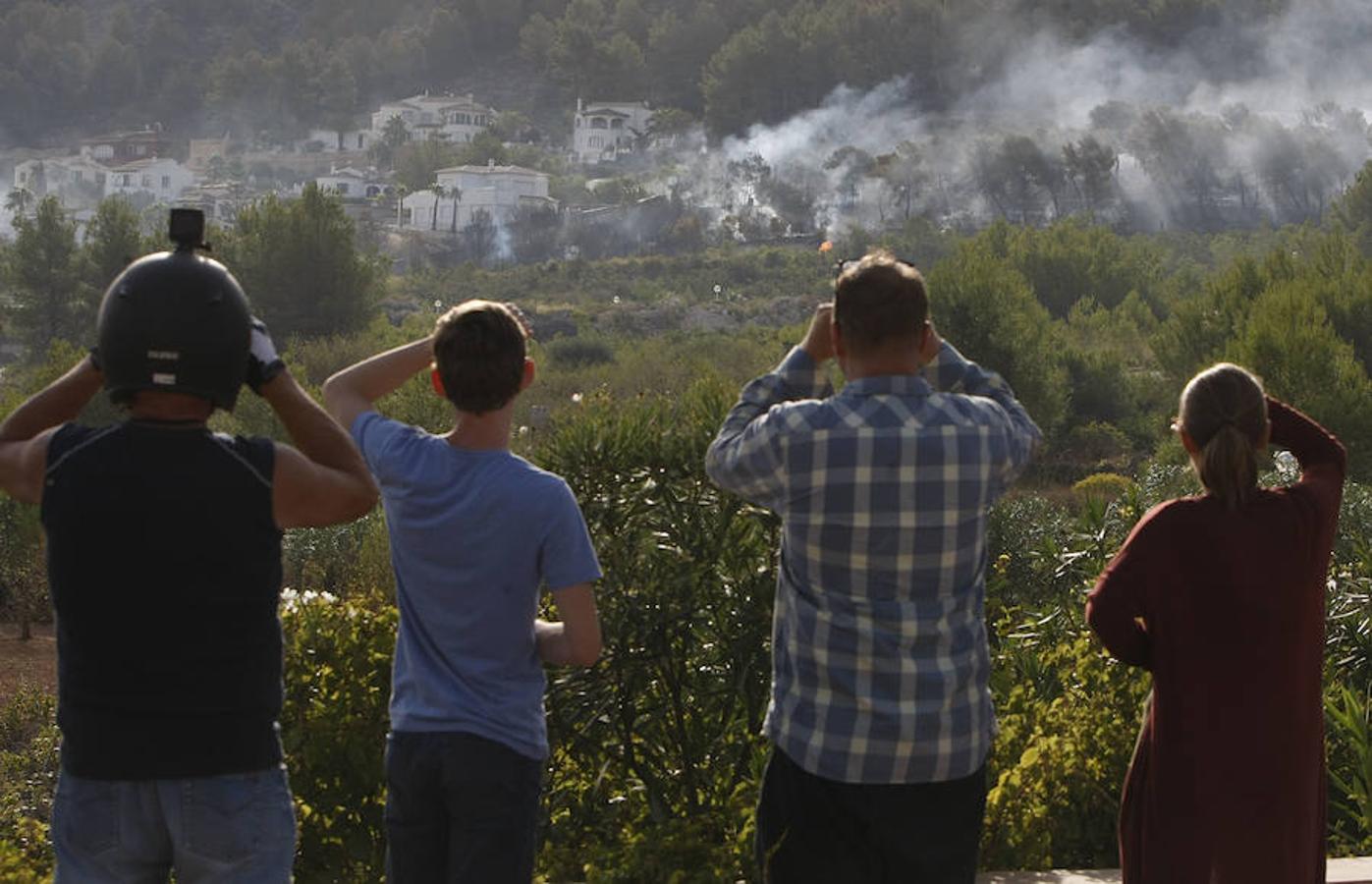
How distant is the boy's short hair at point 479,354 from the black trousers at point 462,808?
18.9 inches

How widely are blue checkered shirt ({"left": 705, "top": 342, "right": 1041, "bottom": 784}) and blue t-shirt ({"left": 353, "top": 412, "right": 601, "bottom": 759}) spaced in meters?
0.31

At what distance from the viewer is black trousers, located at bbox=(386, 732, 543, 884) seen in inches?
103

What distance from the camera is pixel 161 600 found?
2.30 metres

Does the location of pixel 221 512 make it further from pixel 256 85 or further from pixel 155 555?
pixel 256 85

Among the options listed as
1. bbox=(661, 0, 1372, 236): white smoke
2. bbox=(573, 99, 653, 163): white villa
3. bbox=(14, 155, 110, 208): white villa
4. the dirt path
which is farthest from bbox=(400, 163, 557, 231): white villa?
the dirt path

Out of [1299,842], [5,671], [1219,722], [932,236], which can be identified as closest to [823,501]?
[1219,722]

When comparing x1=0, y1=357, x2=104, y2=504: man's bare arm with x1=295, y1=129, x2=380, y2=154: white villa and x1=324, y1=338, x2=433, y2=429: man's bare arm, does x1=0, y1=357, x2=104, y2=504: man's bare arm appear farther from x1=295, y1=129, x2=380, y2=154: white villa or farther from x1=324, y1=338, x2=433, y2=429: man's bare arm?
x1=295, y1=129, x2=380, y2=154: white villa

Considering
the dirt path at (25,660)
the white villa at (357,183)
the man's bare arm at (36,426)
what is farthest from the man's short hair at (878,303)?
the white villa at (357,183)

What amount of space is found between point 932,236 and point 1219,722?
6931cm

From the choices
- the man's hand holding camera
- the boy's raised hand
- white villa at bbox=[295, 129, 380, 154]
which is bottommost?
the man's hand holding camera

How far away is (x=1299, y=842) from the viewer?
284 cm

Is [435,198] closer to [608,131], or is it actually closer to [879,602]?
[608,131]

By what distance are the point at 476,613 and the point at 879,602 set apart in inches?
22.3

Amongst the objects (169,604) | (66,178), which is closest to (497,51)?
(66,178)
